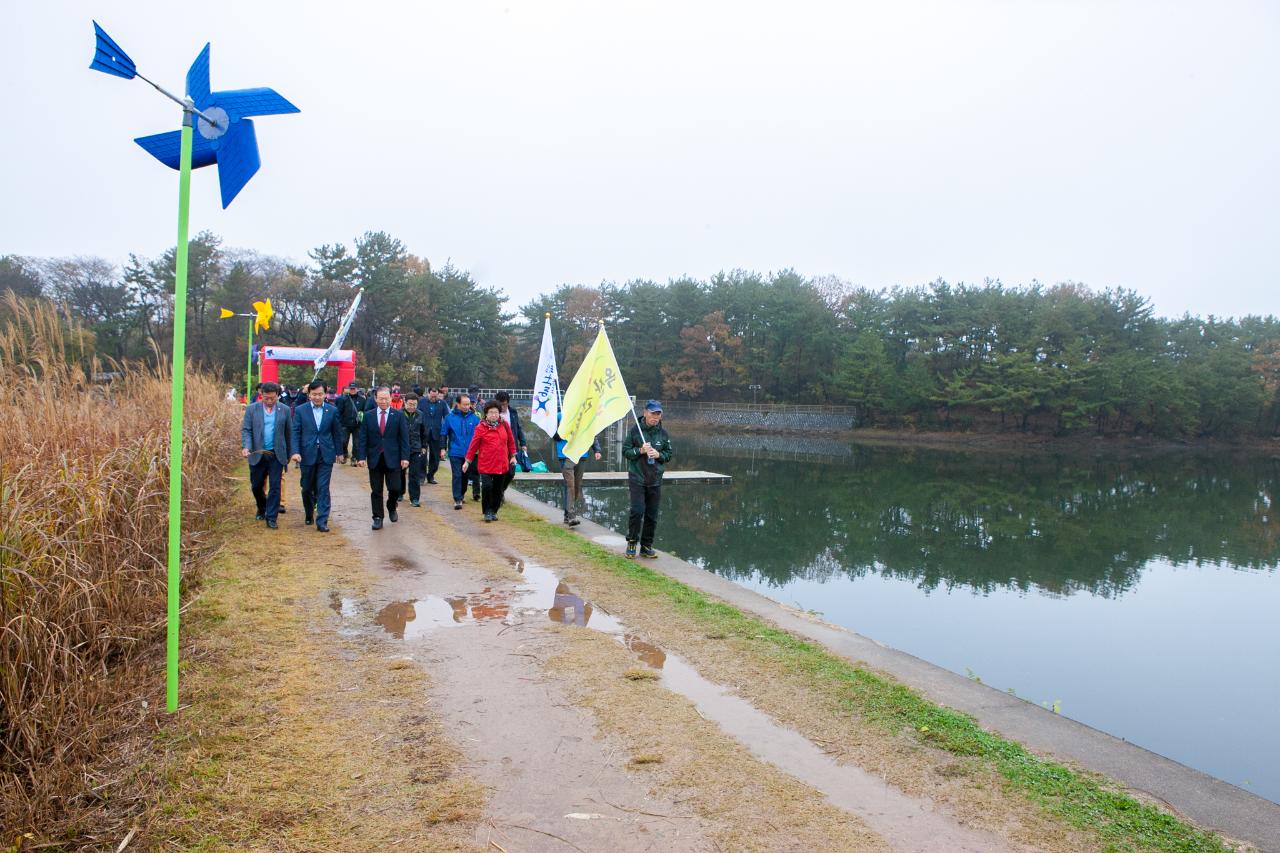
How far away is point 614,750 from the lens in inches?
144

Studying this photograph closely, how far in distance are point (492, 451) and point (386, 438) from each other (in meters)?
1.34

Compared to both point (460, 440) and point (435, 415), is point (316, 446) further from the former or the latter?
point (435, 415)

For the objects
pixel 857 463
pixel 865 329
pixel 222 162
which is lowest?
pixel 857 463

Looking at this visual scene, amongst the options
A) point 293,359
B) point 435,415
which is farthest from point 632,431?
point 293,359

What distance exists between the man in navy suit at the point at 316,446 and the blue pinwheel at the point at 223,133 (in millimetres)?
5298

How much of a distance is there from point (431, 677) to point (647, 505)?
13.7ft

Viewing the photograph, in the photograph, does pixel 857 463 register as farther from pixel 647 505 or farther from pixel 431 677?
pixel 431 677

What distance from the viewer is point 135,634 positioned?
14.3 feet

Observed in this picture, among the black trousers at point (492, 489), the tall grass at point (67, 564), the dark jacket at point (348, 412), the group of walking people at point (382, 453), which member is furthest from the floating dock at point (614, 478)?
the tall grass at point (67, 564)

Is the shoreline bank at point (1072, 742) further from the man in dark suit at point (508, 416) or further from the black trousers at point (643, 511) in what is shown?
the man in dark suit at point (508, 416)

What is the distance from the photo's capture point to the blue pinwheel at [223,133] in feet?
11.5

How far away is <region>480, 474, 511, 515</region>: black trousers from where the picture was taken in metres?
10.1

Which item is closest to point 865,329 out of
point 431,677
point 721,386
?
point 721,386

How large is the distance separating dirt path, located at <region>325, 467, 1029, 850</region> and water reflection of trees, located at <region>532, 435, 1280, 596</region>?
553cm
